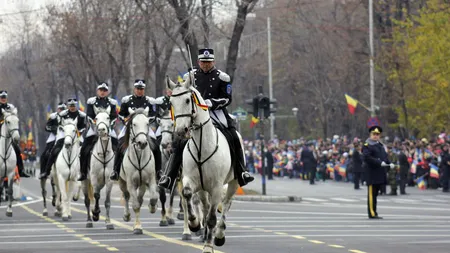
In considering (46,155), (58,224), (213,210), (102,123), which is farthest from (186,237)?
(46,155)

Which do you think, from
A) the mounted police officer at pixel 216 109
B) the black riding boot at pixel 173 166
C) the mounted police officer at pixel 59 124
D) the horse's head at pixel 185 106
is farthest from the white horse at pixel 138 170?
the horse's head at pixel 185 106

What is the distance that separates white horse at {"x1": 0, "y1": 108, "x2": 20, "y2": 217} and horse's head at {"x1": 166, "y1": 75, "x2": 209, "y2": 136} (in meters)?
13.5

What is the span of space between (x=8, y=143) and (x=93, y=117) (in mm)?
5761

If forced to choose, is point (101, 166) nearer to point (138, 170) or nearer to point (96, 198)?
point (96, 198)

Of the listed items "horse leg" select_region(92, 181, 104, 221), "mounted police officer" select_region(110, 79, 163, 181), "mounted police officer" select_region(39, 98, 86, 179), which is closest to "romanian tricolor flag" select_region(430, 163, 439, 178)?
"mounted police officer" select_region(39, 98, 86, 179)

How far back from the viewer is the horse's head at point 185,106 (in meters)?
14.8

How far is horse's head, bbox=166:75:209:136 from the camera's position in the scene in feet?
48.7

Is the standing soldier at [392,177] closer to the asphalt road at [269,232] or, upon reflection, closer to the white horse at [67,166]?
the asphalt road at [269,232]

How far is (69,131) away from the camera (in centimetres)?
2627

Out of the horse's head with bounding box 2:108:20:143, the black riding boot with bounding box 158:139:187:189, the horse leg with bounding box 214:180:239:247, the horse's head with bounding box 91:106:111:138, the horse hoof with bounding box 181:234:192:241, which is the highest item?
the horse's head with bounding box 2:108:20:143

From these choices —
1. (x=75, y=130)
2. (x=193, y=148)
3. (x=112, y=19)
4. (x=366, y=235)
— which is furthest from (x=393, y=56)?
(x=193, y=148)

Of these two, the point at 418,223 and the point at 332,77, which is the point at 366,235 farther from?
the point at 332,77

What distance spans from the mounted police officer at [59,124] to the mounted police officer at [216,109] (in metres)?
10.6

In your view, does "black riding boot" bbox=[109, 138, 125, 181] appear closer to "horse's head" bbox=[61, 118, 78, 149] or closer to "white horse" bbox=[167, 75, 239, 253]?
"horse's head" bbox=[61, 118, 78, 149]
